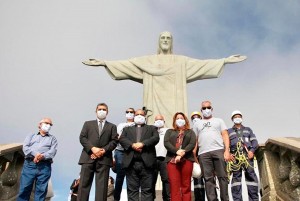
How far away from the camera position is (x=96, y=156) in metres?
5.93

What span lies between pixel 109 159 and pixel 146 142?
73 centimetres

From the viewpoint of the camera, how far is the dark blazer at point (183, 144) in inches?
231

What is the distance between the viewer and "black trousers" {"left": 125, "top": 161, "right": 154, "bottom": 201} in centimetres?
581

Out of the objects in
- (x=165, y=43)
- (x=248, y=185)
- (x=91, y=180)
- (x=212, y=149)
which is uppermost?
(x=165, y=43)

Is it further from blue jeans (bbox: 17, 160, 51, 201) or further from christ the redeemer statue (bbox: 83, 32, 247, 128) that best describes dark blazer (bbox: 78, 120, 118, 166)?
christ the redeemer statue (bbox: 83, 32, 247, 128)

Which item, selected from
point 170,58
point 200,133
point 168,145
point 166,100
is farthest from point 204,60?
point 168,145

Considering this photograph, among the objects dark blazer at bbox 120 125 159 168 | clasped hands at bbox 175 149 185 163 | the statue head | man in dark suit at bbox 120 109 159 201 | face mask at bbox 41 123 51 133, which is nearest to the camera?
clasped hands at bbox 175 149 185 163

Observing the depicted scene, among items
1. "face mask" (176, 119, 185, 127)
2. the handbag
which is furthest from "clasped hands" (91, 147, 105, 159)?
the handbag

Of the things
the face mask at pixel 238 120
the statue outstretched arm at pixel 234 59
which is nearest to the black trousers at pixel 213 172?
the face mask at pixel 238 120

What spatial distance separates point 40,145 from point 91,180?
1.45 meters

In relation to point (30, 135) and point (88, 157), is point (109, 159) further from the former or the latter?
point (30, 135)

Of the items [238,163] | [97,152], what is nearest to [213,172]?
[238,163]

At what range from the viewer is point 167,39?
11.5 metres

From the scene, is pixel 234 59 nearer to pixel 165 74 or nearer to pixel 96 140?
pixel 165 74
